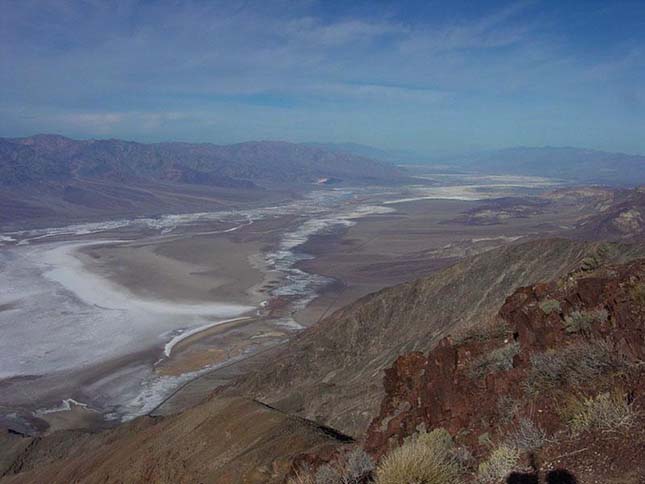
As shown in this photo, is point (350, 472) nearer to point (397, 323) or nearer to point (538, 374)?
point (538, 374)

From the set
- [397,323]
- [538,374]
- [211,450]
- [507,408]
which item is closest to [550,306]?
[538,374]

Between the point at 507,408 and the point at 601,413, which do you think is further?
the point at 507,408

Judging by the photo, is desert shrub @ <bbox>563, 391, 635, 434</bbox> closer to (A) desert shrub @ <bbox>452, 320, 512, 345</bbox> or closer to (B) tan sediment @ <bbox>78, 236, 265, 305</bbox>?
(A) desert shrub @ <bbox>452, 320, 512, 345</bbox>

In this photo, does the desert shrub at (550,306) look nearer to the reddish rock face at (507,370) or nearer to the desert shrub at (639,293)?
the reddish rock face at (507,370)

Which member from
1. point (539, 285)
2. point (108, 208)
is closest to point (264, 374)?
point (539, 285)

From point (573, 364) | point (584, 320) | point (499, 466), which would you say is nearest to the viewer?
point (499, 466)

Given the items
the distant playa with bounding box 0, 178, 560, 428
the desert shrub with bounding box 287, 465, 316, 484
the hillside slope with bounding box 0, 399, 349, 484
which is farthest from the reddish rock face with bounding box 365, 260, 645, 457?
the distant playa with bounding box 0, 178, 560, 428

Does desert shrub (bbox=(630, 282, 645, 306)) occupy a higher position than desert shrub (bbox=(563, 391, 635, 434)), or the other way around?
desert shrub (bbox=(630, 282, 645, 306))
